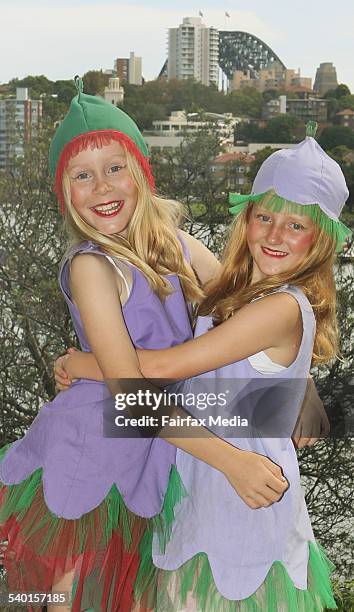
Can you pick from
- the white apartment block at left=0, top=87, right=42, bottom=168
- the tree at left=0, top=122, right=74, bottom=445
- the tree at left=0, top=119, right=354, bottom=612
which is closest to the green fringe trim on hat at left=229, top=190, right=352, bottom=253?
the tree at left=0, top=119, right=354, bottom=612

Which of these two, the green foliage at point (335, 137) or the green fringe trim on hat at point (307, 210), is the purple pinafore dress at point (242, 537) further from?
the green foliage at point (335, 137)

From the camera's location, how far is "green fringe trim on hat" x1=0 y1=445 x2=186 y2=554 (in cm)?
110

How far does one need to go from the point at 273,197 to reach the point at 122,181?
0.70 feet

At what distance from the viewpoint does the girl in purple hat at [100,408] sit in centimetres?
110

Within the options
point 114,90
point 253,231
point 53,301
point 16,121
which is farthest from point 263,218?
point 16,121

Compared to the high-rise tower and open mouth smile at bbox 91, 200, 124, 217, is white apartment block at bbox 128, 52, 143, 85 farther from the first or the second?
open mouth smile at bbox 91, 200, 124, 217

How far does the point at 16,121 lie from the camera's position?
3650mm

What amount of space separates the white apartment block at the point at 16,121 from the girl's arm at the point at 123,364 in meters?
2.71

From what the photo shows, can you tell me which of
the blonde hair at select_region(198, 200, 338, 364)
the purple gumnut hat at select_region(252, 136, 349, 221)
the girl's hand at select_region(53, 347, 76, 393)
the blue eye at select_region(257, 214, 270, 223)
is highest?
the purple gumnut hat at select_region(252, 136, 349, 221)

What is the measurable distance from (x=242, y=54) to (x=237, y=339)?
9.99 ft

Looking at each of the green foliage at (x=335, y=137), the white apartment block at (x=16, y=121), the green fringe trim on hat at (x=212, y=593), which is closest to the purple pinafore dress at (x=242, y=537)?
the green fringe trim on hat at (x=212, y=593)

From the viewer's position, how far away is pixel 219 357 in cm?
104

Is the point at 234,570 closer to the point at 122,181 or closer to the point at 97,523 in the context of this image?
the point at 97,523

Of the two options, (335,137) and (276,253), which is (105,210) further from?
(335,137)
